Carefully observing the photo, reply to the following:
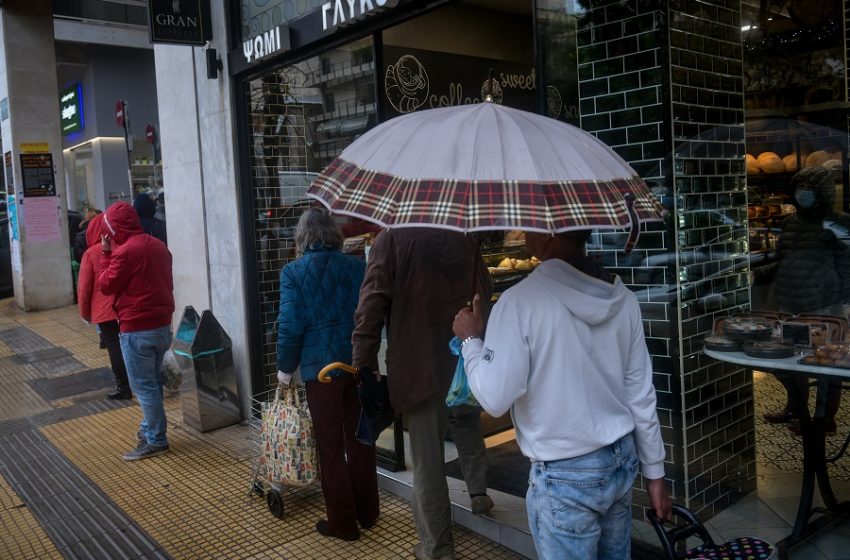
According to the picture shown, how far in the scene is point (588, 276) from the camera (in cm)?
229

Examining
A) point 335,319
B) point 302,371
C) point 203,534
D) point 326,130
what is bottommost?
point 203,534

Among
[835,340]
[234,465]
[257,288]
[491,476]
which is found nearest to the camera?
[835,340]

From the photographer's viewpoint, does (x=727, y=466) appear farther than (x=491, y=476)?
No

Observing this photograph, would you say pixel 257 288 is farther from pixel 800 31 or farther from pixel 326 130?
pixel 800 31

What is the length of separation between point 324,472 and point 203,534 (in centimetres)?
87

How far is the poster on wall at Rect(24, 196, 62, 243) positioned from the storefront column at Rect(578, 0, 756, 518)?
12.6m

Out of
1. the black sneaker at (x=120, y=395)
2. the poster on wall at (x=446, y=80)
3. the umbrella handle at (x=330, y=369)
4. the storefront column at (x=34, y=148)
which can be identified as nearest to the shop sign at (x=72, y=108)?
the storefront column at (x=34, y=148)

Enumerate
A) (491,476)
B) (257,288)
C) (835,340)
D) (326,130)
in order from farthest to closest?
(257,288), (326,130), (491,476), (835,340)

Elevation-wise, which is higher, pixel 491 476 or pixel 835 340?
pixel 835 340

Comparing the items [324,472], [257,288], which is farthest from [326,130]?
[324,472]

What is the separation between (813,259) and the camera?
376cm

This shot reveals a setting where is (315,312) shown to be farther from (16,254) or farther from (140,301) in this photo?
(16,254)

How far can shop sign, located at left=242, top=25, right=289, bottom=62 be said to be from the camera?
568 cm

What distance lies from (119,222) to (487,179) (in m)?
4.45
